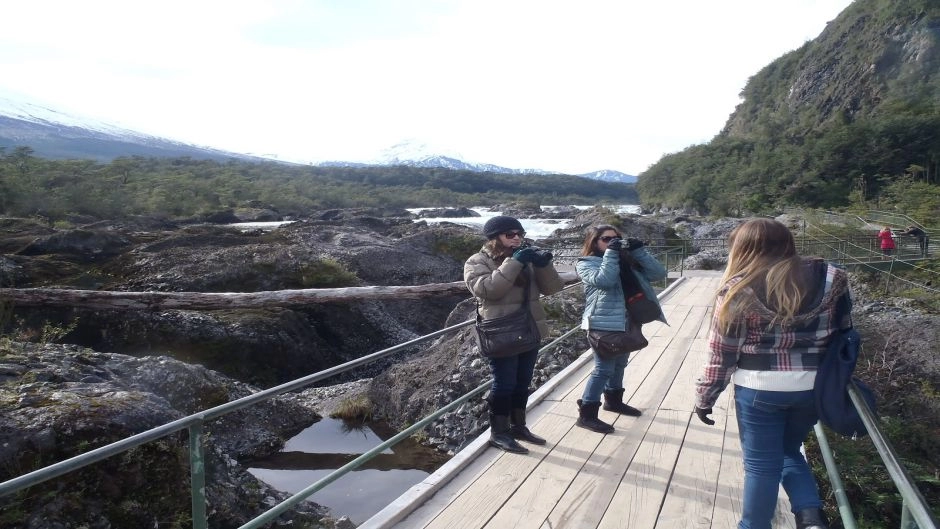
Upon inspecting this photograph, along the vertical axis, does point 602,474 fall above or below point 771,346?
below

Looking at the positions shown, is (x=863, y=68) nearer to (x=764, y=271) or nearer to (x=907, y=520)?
(x=764, y=271)

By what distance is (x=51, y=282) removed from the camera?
33.6ft

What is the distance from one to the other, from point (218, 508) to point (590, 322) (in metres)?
2.98

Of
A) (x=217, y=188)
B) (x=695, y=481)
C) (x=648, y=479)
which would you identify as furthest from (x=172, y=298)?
(x=217, y=188)

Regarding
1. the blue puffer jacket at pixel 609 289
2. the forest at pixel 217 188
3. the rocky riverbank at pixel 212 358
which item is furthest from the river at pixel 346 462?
the forest at pixel 217 188

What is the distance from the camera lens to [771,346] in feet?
8.11

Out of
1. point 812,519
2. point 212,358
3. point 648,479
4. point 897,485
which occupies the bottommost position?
point 212,358

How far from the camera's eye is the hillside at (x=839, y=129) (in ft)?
148

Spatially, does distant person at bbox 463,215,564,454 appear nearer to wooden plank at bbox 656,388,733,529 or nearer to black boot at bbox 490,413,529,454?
black boot at bbox 490,413,529,454

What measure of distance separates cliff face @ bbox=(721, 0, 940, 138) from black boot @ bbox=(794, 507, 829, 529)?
60.8 metres

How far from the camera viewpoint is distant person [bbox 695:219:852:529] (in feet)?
7.93

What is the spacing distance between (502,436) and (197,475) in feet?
7.37

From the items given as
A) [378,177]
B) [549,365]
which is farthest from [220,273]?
[378,177]

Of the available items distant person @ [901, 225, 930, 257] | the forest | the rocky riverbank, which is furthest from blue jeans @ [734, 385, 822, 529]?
the forest
